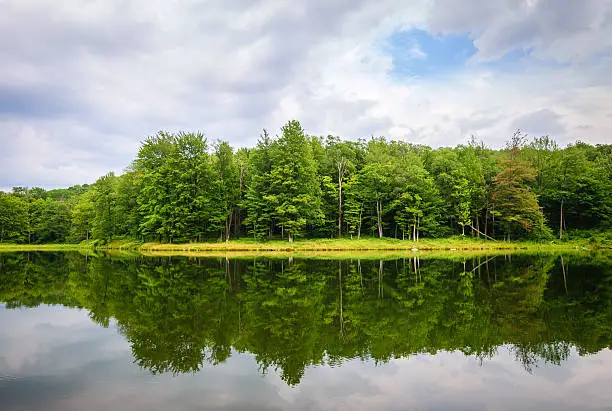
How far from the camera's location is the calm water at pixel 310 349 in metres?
7.29

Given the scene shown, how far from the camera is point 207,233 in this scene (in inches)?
2408

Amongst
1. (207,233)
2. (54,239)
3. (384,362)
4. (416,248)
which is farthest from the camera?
(54,239)

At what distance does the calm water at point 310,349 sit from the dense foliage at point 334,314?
71 millimetres

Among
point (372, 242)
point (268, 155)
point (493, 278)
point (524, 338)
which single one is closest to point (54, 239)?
point (268, 155)

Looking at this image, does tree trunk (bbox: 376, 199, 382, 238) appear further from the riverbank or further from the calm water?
the calm water

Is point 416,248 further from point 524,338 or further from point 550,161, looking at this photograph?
point 524,338

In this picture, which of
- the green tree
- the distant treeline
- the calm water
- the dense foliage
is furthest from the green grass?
the green tree

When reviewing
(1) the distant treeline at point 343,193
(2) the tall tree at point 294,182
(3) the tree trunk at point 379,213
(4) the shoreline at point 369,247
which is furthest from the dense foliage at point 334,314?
(3) the tree trunk at point 379,213

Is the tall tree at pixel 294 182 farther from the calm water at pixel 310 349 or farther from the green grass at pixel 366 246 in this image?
the calm water at pixel 310 349

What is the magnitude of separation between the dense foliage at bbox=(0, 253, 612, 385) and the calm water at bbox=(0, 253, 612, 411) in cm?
7

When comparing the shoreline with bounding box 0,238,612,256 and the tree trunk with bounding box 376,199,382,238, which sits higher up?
the tree trunk with bounding box 376,199,382,238

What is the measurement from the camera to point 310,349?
9789mm

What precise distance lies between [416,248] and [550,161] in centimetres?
3075

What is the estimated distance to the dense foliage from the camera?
978 cm
